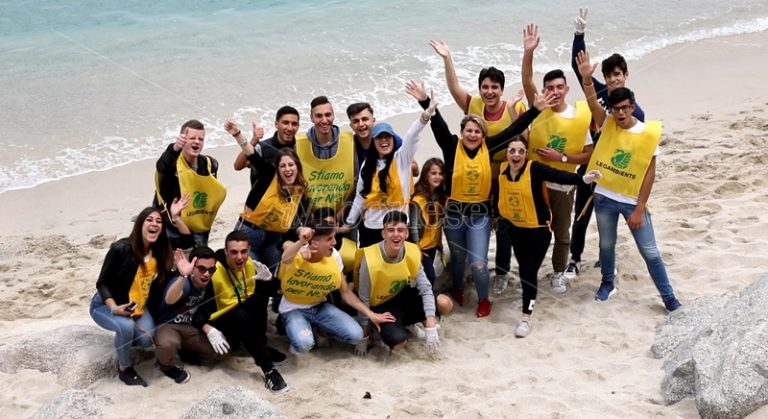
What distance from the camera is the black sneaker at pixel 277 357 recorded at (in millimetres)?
5281

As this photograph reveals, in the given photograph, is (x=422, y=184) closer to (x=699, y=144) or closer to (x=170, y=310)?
(x=170, y=310)

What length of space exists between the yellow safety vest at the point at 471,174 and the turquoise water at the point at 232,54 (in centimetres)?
523

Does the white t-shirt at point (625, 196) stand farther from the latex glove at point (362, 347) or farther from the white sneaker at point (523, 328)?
the latex glove at point (362, 347)

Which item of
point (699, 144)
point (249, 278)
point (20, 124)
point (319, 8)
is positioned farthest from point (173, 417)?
point (319, 8)

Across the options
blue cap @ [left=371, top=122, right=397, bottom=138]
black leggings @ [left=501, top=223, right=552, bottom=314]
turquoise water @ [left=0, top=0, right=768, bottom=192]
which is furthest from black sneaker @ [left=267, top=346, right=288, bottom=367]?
turquoise water @ [left=0, top=0, right=768, bottom=192]

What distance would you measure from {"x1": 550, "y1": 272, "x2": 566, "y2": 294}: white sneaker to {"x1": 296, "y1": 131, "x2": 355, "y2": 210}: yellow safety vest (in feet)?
6.04

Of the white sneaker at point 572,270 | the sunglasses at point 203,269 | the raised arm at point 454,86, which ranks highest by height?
the raised arm at point 454,86

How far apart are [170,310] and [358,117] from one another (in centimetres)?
188

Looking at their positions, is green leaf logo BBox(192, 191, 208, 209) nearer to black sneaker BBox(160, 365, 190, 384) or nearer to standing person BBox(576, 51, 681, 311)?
black sneaker BBox(160, 365, 190, 384)

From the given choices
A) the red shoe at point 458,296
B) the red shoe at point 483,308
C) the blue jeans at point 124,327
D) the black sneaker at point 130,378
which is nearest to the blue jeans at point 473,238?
the red shoe at point 483,308

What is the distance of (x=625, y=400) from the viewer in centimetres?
441

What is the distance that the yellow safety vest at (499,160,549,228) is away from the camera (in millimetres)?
5473

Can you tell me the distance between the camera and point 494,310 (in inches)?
236

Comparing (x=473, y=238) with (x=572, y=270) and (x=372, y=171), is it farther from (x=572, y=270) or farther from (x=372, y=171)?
(x=572, y=270)
